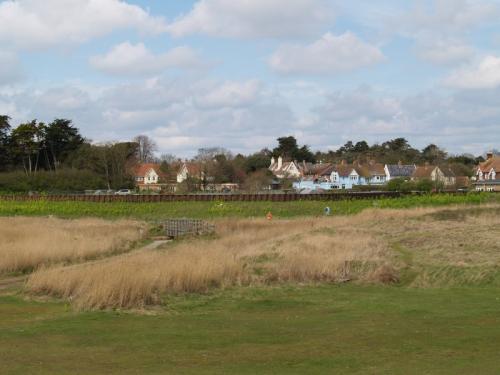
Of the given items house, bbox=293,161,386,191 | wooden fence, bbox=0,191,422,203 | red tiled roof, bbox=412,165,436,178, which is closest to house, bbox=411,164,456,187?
red tiled roof, bbox=412,165,436,178

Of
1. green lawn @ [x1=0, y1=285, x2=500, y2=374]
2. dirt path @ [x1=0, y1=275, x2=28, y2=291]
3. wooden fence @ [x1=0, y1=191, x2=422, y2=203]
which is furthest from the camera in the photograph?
wooden fence @ [x1=0, y1=191, x2=422, y2=203]

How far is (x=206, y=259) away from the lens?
21.4 metres

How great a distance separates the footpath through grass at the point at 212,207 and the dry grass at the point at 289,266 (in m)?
31.0

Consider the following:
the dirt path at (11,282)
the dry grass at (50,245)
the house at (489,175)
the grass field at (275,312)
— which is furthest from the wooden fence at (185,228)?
the house at (489,175)

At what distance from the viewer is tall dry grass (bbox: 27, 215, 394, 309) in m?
17.1

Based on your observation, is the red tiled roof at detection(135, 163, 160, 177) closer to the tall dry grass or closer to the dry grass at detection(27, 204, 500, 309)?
the dry grass at detection(27, 204, 500, 309)

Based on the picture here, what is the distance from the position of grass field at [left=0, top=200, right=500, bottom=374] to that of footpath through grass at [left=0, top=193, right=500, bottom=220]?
113 ft

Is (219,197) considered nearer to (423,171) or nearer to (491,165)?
(423,171)

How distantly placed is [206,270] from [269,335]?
7.20 meters

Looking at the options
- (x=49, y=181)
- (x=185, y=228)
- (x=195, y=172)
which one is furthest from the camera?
(x=195, y=172)

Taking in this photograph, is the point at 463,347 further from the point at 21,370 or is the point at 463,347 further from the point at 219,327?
the point at 21,370

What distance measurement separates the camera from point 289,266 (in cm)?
2214

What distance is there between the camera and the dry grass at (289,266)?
1755cm

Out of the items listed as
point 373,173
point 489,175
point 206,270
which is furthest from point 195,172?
point 206,270
